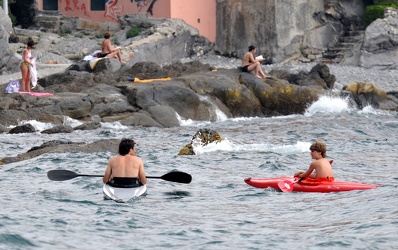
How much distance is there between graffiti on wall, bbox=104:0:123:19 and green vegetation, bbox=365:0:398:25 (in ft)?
32.0

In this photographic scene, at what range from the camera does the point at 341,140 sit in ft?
75.9

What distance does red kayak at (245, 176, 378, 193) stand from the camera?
48.0 feet

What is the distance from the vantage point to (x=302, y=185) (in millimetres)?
14883

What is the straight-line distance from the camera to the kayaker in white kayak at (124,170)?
1374 cm

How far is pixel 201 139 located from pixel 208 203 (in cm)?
A: 593

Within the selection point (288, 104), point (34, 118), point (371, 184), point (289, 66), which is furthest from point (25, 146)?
point (289, 66)

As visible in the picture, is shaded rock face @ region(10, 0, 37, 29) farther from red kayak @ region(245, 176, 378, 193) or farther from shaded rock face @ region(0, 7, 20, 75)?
red kayak @ region(245, 176, 378, 193)

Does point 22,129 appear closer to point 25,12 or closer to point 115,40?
point 115,40

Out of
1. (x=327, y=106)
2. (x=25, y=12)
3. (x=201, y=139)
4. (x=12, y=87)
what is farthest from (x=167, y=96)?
(x=25, y=12)

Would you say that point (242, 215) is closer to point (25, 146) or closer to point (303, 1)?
point (25, 146)

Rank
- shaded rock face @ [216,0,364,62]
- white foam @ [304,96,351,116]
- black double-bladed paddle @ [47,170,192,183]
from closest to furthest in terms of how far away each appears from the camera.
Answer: black double-bladed paddle @ [47,170,192,183] < white foam @ [304,96,351,116] < shaded rock face @ [216,0,364,62]

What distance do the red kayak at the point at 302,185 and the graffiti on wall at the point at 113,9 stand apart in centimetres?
2637

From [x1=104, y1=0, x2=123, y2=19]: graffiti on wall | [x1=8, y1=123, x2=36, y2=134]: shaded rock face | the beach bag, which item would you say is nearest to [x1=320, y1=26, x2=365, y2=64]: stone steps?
[x1=104, y1=0, x2=123, y2=19]: graffiti on wall

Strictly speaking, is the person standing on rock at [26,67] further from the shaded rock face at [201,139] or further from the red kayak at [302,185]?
the red kayak at [302,185]
